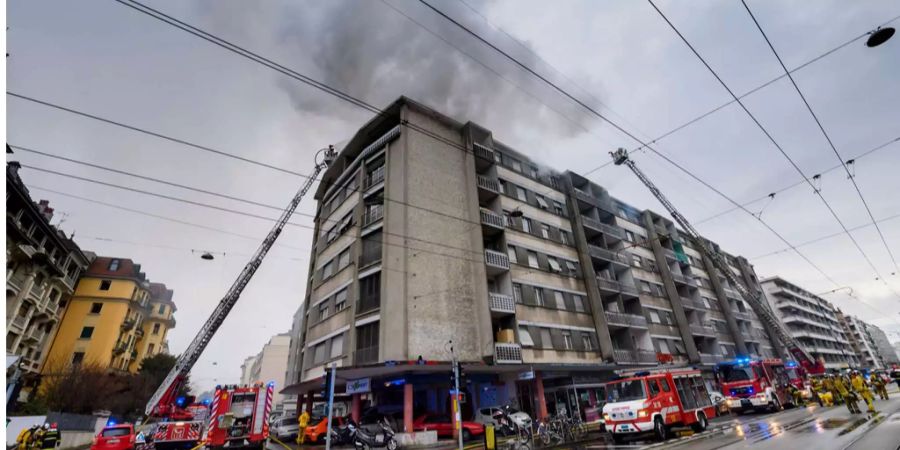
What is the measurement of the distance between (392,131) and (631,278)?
83.2ft

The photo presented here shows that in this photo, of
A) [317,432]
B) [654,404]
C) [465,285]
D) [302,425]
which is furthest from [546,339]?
[302,425]

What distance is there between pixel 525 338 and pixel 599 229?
16.0 m

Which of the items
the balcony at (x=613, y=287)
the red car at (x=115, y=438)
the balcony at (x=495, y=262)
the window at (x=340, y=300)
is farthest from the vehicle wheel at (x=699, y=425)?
the red car at (x=115, y=438)

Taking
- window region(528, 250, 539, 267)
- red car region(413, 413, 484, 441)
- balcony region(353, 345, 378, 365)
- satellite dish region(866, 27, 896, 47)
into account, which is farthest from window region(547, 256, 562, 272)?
satellite dish region(866, 27, 896, 47)

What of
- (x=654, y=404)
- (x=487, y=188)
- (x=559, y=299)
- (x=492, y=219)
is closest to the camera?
(x=654, y=404)

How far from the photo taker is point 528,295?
25.5 metres

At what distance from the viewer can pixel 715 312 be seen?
44.3 m

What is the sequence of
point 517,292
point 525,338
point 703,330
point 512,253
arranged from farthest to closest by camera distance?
1. point 703,330
2. point 512,253
3. point 517,292
4. point 525,338

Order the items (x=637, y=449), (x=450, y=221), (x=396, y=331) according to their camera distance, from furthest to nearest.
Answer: (x=450, y=221), (x=396, y=331), (x=637, y=449)

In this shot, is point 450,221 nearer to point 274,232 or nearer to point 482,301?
point 482,301

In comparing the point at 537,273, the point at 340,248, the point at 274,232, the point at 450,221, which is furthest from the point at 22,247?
the point at 537,273

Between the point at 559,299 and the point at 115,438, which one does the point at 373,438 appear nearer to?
the point at 115,438

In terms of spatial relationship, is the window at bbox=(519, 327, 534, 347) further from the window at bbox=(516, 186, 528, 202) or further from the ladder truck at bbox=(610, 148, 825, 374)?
the ladder truck at bbox=(610, 148, 825, 374)

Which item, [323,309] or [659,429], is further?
[323,309]
